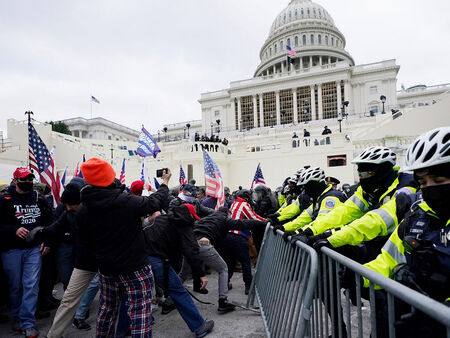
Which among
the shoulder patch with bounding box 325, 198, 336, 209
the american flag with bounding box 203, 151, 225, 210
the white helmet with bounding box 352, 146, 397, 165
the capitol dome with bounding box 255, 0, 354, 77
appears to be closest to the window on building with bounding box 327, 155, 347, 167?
the american flag with bounding box 203, 151, 225, 210

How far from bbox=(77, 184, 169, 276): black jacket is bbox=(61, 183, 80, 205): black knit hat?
1185mm

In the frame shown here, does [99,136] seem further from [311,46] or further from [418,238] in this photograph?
[418,238]

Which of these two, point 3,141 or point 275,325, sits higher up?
point 3,141

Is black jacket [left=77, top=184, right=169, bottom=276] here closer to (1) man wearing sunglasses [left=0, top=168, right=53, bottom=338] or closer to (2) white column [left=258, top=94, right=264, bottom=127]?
(1) man wearing sunglasses [left=0, top=168, right=53, bottom=338]

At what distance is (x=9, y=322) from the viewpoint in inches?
173

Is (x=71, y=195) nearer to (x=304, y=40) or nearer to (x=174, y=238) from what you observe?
(x=174, y=238)

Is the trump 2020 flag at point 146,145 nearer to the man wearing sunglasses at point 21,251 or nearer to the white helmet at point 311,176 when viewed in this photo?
the man wearing sunglasses at point 21,251

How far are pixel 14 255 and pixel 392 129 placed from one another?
25.1 metres

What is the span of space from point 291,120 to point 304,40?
2528cm

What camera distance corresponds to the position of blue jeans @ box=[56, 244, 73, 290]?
15.6 ft

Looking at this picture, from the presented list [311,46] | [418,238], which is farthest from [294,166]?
[311,46]

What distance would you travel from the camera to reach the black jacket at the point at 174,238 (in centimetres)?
384

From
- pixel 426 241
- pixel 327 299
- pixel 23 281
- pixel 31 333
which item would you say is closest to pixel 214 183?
pixel 23 281

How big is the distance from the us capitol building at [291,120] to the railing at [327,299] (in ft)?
58.3
